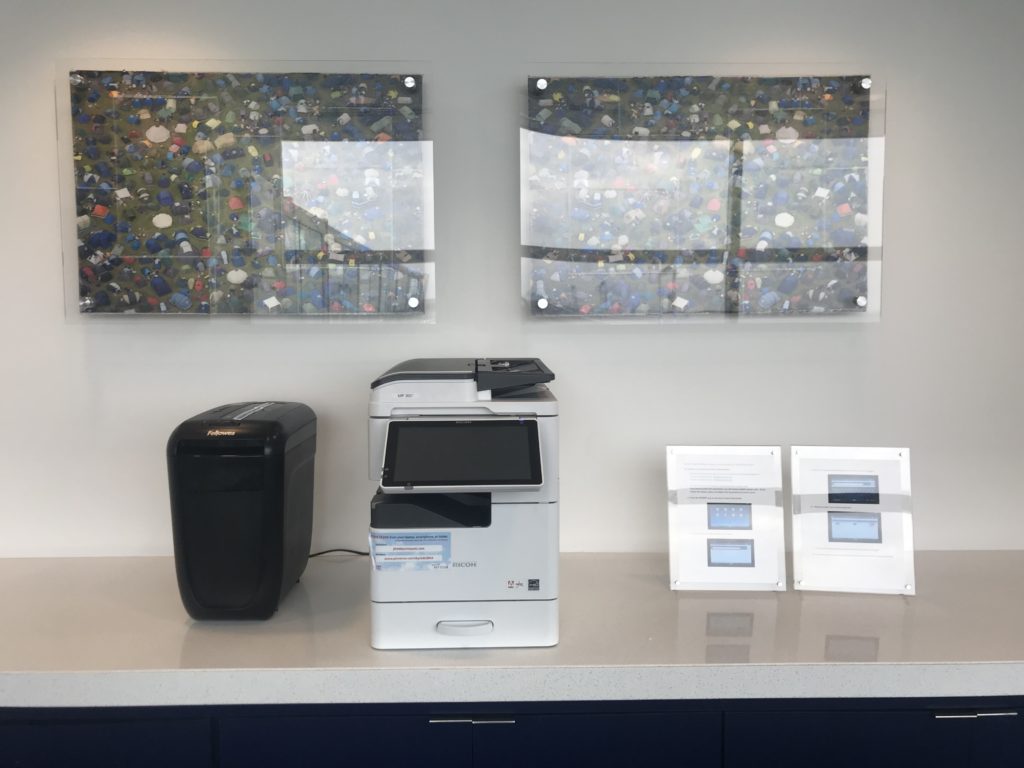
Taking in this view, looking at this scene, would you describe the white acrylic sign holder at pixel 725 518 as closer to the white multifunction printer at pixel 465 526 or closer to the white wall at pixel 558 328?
the white wall at pixel 558 328

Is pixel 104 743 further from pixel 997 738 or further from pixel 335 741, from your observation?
pixel 997 738

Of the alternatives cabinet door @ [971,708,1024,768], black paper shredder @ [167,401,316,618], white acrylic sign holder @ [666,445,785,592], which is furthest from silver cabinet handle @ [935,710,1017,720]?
black paper shredder @ [167,401,316,618]

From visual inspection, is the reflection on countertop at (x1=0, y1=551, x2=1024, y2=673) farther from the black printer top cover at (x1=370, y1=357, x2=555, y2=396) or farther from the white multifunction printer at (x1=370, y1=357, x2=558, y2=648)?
the black printer top cover at (x1=370, y1=357, x2=555, y2=396)

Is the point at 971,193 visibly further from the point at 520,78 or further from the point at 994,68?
the point at 520,78

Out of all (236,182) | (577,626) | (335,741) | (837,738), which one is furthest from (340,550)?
(837,738)

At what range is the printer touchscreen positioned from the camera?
1.69m

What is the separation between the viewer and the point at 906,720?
1.73m

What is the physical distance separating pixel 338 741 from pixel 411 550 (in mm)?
444

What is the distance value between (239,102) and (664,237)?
1.32 meters

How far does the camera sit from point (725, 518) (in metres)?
2.15

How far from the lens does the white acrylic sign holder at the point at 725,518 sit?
2.11 metres

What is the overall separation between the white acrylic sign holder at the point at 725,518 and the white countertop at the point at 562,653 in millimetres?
66

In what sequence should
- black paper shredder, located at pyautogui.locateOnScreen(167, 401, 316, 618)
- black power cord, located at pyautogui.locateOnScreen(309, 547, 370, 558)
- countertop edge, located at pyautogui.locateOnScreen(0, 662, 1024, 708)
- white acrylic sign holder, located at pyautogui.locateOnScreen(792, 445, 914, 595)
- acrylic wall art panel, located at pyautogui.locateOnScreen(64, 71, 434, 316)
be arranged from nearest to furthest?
countertop edge, located at pyautogui.locateOnScreen(0, 662, 1024, 708), black paper shredder, located at pyautogui.locateOnScreen(167, 401, 316, 618), white acrylic sign holder, located at pyautogui.locateOnScreen(792, 445, 914, 595), acrylic wall art panel, located at pyautogui.locateOnScreen(64, 71, 434, 316), black power cord, located at pyautogui.locateOnScreen(309, 547, 370, 558)

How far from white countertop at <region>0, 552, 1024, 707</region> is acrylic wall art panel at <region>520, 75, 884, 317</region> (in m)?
0.88
